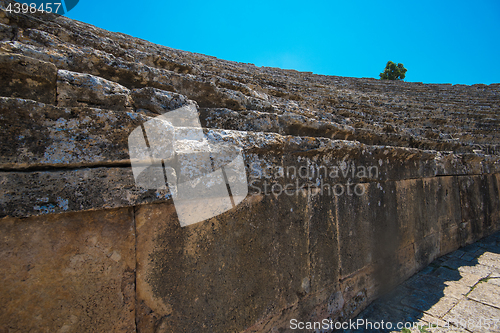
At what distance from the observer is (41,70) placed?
119cm

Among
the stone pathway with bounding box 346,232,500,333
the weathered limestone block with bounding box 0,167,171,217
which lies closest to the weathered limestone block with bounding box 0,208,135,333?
the weathered limestone block with bounding box 0,167,171,217

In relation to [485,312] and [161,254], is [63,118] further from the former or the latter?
[485,312]

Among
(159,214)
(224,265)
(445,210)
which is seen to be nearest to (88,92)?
(159,214)

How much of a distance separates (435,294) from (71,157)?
3.44 m

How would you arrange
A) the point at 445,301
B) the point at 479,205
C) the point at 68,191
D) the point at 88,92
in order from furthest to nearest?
1. the point at 479,205
2. the point at 445,301
3. the point at 88,92
4. the point at 68,191

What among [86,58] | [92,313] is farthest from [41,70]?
[92,313]

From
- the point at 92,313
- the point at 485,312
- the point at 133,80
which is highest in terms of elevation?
the point at 133,80

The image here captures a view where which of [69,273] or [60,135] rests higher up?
[60,135]

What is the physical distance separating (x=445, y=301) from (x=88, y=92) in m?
3.55

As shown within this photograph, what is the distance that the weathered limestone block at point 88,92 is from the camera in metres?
1.24

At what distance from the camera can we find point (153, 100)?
1.48 meters

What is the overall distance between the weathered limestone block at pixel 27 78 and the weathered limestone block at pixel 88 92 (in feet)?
0.13

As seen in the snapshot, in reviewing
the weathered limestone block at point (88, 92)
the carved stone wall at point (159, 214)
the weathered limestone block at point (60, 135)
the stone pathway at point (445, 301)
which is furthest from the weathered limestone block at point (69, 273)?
the stone pathway at point (445, 301)

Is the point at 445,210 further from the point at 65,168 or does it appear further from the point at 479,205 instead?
the point at 65,168
